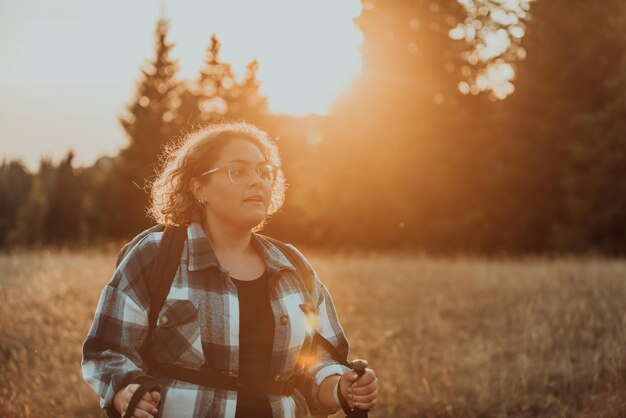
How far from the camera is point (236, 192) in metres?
2.80

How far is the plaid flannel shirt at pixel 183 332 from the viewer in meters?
2.46

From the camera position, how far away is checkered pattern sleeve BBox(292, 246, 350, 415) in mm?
2859

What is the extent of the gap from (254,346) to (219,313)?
0.67 ft

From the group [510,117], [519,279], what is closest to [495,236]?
[510,117]

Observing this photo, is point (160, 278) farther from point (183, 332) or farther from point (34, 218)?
point (34, 218)

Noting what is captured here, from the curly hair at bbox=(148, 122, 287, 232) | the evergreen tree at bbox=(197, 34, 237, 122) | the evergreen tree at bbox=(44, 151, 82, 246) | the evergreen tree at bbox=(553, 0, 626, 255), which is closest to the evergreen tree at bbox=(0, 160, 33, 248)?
the evergreen tree at bbox=(44, 151, 82, 246)

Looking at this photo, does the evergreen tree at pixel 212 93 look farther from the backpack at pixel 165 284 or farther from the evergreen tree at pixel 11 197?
the evergreen tree at pixel 11 197

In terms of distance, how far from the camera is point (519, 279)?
34.1 ft

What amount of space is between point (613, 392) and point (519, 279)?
→ 18.2 feet

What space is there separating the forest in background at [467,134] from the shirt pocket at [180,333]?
1558 cm

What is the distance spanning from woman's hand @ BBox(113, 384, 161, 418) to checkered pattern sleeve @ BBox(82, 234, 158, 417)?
68 millimetres

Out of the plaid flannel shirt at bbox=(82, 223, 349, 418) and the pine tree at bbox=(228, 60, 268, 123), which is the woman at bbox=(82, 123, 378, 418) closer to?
the plaid flannel shirt at bbox=(82, 223, 349, 418)

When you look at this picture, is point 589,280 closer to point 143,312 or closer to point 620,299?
point 620,299

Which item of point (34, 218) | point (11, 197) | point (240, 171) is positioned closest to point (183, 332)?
point (240, 171)
